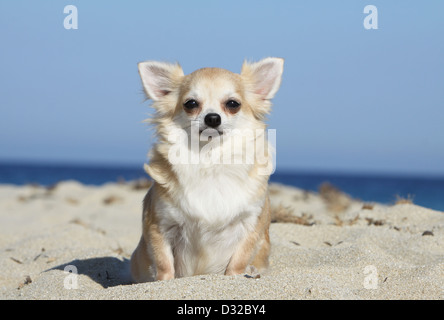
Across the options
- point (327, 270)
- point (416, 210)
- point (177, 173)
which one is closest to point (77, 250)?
point (177, 173)

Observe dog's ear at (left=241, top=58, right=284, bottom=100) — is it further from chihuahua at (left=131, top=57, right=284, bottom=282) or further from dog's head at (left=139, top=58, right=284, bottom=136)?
chihuahua at (left=131, top=57, right=284, bottom=282)

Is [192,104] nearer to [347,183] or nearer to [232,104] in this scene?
[232,104]

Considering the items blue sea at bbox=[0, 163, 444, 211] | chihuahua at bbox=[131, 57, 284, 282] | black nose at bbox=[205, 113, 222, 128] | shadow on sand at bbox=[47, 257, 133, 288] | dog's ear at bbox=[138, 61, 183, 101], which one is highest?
dog's ear at bbox=[138, 61, 183, 101]

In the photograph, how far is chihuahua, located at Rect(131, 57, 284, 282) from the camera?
3.75 metres

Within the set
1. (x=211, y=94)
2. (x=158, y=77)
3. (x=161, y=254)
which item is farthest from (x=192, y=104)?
(x=161, y=254)

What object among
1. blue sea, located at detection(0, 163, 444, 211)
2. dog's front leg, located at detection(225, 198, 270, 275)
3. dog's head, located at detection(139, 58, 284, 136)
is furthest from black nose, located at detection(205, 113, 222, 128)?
blue sea, located at detection(0, 163, 444, 211)

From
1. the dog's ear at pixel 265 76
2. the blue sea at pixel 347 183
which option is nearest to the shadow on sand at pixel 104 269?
the dog's ear at pixel 265 76

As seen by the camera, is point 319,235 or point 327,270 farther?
point 319,235

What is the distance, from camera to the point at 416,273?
13.2 feet

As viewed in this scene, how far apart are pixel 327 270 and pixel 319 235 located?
2.12 meters

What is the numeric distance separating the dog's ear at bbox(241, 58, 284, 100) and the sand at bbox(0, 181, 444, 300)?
1462 millimetres
